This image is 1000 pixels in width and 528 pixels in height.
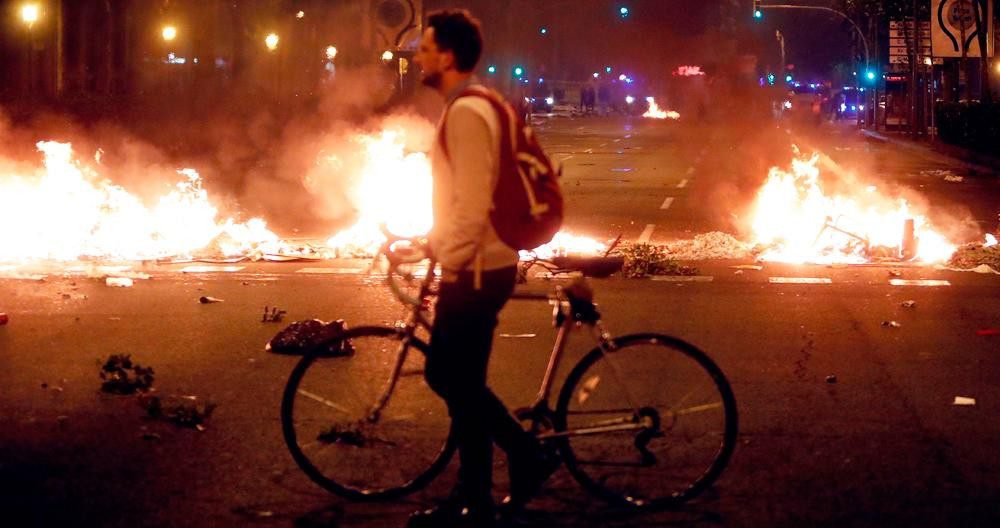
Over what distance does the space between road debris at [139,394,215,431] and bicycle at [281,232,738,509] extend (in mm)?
1305

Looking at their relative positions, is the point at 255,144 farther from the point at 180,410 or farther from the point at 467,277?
the point at 467,277

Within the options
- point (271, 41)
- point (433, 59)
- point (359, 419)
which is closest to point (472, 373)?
point (359, 419)

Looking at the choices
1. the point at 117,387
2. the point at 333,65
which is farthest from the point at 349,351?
the point at 333,65

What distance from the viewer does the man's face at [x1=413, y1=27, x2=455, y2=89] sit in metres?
4.78

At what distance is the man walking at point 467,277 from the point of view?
4.62 m

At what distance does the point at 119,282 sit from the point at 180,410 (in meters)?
4.88

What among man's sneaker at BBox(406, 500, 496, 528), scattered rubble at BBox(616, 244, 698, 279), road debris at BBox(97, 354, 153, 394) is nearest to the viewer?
man's sneaker at BBox(406, 500, 496, 528)

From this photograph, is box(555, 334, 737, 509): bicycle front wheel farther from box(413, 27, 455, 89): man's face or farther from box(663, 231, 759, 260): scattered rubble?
box(663, 231, 759, 260): scattered rubble

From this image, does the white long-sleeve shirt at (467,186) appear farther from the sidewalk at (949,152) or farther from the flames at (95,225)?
the sidewalk at (949,152)

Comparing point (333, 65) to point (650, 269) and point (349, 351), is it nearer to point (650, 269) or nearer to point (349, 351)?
point (650, 269)

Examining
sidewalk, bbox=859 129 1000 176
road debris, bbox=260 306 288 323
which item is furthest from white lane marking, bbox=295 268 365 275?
sidewalk, bbox=859 129 1000 176

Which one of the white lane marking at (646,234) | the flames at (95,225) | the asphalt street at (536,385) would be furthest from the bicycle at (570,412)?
the white lane marking at (646,234)

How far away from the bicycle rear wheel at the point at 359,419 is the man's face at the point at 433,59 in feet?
3.51

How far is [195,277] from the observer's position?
11914mm
